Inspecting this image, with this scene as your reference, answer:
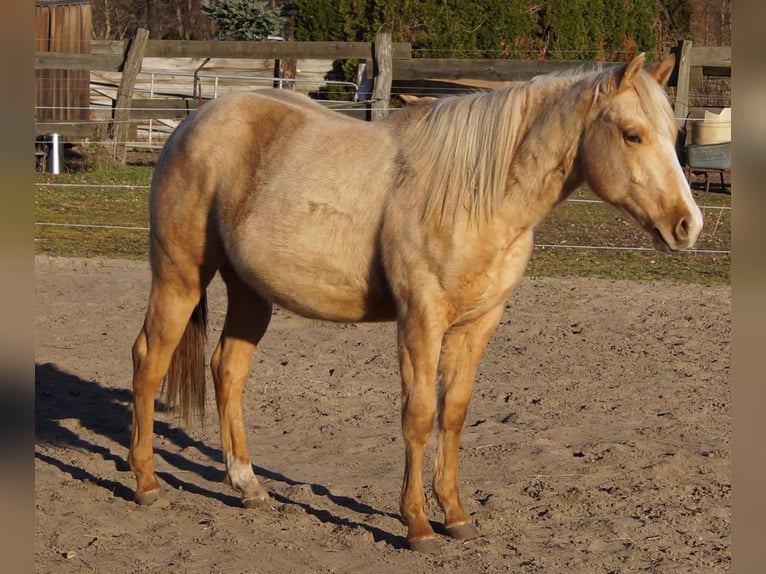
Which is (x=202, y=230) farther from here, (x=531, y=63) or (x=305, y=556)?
(x=531, y=63)

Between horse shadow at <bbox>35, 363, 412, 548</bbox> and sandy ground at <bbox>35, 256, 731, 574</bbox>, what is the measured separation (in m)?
0.02

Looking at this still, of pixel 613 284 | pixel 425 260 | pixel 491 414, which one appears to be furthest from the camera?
pixel 613 284

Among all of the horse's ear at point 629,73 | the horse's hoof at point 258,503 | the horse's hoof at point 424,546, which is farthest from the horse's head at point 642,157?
the horse's hoof at point 258,503

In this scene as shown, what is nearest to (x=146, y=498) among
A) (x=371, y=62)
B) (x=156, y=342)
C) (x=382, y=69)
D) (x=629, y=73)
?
(x=156, y=342)

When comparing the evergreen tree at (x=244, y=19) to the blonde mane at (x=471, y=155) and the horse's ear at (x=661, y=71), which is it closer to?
the blonde mane at (x=471, y=155)

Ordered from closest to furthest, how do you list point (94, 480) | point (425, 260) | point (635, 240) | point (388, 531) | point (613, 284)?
point (425, 260) < point (388, 531) < point (94, 480) < point (613, 284) < point (635, 240)

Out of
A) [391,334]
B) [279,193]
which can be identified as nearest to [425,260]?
[279,193]

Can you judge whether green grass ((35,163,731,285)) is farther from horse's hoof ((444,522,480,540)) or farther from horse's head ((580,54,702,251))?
horse's head ((580,54,702,251))

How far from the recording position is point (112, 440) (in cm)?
507

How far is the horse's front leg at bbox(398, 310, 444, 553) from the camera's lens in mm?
3508

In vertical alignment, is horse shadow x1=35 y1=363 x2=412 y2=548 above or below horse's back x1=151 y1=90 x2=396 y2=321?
below

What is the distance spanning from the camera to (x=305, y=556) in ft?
11.7

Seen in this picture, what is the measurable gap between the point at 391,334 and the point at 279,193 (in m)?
3.25

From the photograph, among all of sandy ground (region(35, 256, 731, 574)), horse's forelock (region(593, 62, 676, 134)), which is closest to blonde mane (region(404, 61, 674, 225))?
horse's forelock (region(593, 62, 676, 134))
